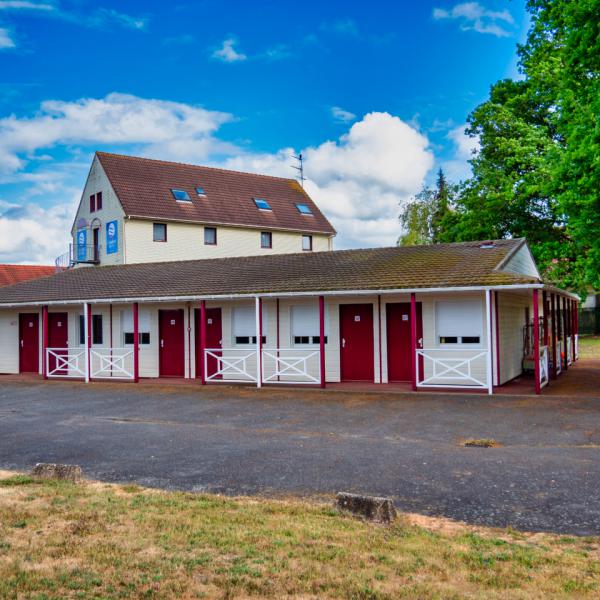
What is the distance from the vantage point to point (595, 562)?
473 centimetres

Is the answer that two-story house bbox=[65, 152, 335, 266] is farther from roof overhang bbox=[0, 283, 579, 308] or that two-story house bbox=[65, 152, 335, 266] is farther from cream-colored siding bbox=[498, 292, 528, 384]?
cream-colored siding bbox=[498, 292, 528, 384]

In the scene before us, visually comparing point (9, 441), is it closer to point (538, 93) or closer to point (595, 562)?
point (595, 562)

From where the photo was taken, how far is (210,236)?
112ft

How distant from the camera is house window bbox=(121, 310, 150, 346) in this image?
20500 millimetres

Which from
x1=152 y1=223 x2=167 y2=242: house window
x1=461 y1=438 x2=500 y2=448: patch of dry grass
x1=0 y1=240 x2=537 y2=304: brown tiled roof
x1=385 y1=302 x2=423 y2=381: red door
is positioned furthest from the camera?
x1=152 y1=223 x2=167 y2=242: house window

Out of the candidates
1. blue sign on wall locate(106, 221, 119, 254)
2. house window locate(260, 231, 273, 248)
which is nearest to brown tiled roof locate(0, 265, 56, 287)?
blue sign on wall locate(106, 221, 119, 254)

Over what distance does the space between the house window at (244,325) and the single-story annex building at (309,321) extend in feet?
0.10

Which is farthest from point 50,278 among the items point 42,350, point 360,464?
point 360,464

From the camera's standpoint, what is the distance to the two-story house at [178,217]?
3181cm

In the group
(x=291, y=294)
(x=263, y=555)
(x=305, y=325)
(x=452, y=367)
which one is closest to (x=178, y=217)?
(x=305, y=325)

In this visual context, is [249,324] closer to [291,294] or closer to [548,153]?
[291,294]

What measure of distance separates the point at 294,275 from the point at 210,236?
16508 mm

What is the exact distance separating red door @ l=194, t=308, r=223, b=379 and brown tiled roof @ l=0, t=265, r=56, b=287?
3265 centimetres

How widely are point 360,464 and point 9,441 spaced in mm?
5918
